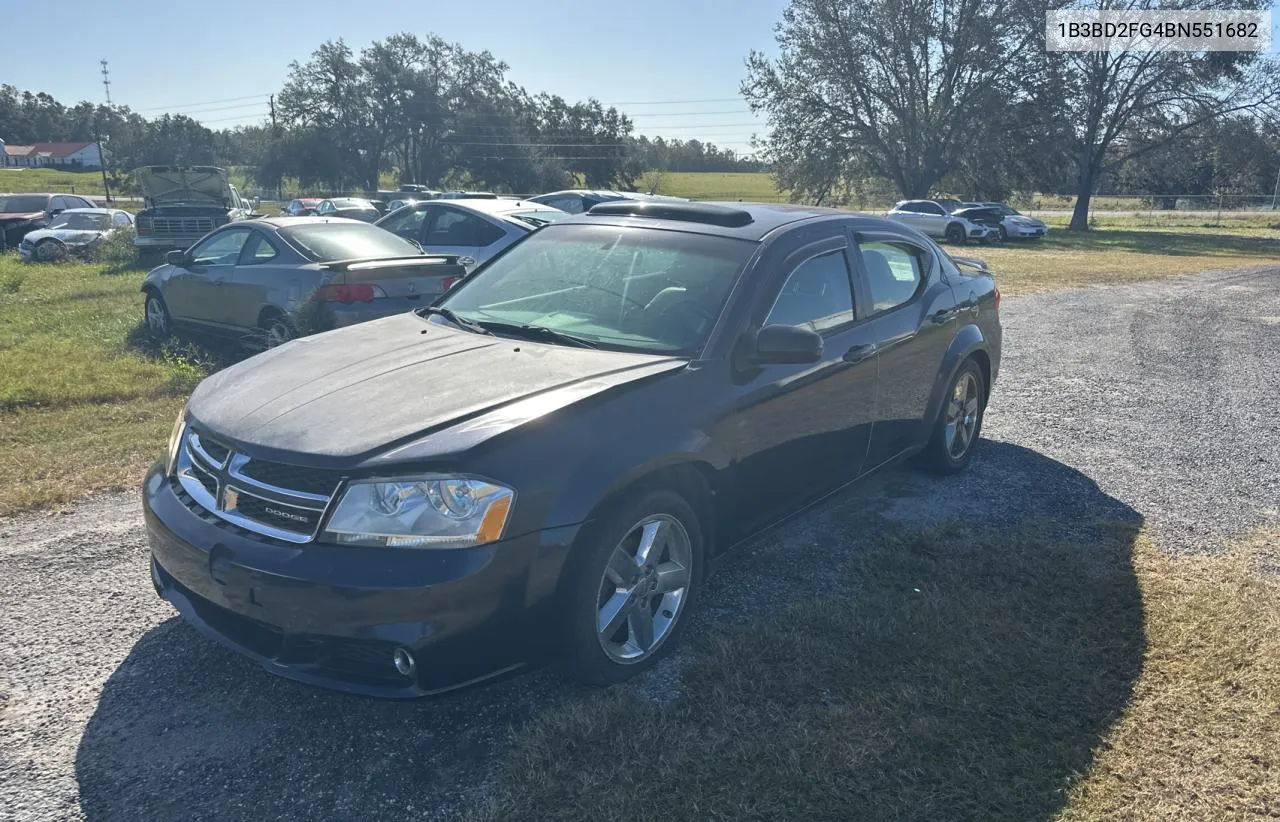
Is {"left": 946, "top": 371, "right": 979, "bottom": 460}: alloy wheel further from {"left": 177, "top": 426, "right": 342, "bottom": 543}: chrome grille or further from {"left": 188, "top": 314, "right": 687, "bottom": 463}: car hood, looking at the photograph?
{"left": 177, "top": 426, "right": 342, "bottom": 543}: chrome grille

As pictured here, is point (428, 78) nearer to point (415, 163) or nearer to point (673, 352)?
point (415, 163)

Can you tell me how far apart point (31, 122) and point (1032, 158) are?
134 meters

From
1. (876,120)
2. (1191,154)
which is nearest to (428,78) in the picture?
(876,120)

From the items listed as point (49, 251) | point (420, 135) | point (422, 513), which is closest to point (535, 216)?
point (422, 513)

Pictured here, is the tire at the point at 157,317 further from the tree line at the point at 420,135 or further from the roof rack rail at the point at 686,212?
the tree line at the point at 420,135

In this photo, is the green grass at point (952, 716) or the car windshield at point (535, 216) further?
the car windshield at point (535, 216)

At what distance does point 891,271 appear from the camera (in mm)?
4852

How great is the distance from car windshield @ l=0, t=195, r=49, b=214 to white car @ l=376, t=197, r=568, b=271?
19.7 m

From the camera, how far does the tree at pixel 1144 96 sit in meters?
37.2

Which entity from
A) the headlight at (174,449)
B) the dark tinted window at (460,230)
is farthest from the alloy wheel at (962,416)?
the dark tinted window at (460,230)

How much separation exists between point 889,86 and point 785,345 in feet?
138

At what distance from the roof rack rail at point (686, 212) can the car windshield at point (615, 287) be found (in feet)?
0.64

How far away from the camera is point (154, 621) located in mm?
3658

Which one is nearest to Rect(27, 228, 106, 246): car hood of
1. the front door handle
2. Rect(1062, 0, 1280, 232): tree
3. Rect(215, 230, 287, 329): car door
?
Rect(215, 230, 287, 329): car door
